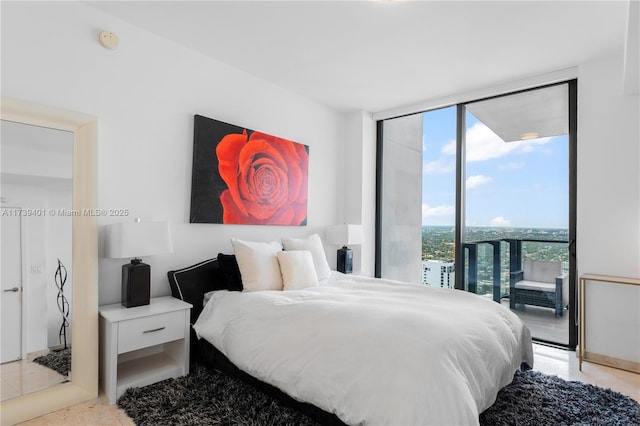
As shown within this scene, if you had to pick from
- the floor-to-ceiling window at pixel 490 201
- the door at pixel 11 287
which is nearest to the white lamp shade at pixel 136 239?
the door at pixel 11 287

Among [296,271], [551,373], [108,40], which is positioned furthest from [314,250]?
[108,40]

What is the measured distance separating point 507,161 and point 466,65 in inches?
46.9

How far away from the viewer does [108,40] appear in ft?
8.69

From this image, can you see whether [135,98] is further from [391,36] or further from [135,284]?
[391,36]

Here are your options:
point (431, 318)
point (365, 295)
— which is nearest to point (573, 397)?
point (431, 318)

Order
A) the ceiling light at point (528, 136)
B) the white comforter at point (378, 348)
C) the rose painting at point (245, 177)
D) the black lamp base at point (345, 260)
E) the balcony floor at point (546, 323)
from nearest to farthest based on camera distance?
1. the white comforter at point (378, 348)
2. the rose painting at point (245, 177)
3. the balcony floor at point (546, 323)
4. the ceiling light at point (528, 136)
5. the black lamp base at point (345, 260)

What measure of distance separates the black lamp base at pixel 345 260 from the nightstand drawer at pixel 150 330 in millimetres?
2090

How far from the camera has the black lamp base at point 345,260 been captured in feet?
14.1

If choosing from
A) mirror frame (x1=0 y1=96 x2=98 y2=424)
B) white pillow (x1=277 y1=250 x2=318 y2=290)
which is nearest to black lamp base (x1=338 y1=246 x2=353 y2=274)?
white pillow (x1=277 y1=250 x2=318 y2=290)

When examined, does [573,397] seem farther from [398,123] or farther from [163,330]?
[398,123]

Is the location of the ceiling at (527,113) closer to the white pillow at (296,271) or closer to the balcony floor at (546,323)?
the balcony floor at (546,323)

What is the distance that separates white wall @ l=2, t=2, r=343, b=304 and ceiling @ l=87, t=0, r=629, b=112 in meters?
0.18

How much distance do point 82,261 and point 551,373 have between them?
3.60m

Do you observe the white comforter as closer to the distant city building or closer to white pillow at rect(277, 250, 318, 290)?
white pillow at rect(277, 250, 318, 290)
